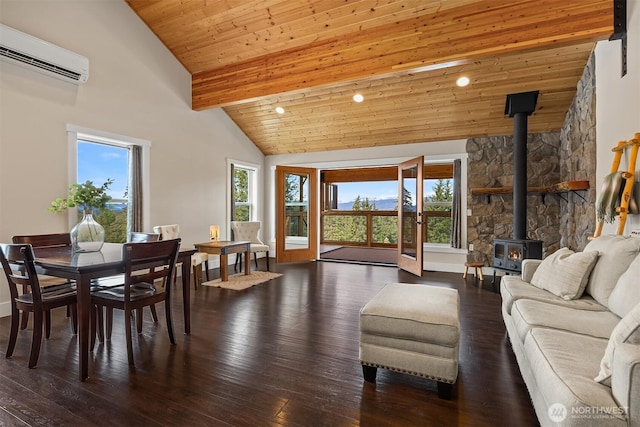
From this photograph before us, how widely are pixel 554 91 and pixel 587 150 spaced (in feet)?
Result: 3.53

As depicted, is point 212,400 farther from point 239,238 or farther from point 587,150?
point 587,150

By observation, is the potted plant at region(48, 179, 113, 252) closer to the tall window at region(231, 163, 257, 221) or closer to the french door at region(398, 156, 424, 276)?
the tall window at region(231, 163, 257, 221)

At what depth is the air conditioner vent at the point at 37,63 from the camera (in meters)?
3.28

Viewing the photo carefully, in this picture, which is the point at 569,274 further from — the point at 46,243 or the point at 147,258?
the point at 46,243

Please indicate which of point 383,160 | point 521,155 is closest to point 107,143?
point 383,160

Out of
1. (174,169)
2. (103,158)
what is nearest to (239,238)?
(174,169)

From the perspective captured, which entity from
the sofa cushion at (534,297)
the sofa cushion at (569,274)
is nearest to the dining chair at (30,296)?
the sofa cushion at (534,297)

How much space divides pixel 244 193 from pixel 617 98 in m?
6.14

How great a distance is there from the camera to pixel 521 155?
446 centimetres

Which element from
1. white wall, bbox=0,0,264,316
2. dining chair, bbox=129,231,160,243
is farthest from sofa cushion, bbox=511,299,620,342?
white wall, bbox=0,0,264,316

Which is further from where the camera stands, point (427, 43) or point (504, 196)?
point (504, 196)

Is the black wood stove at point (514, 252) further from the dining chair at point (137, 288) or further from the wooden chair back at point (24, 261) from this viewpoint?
the wooden chair back at point (24, 261)

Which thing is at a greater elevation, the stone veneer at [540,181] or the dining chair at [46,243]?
the stone veneer at [540,181]

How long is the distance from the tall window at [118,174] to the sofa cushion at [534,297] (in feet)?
15.3
